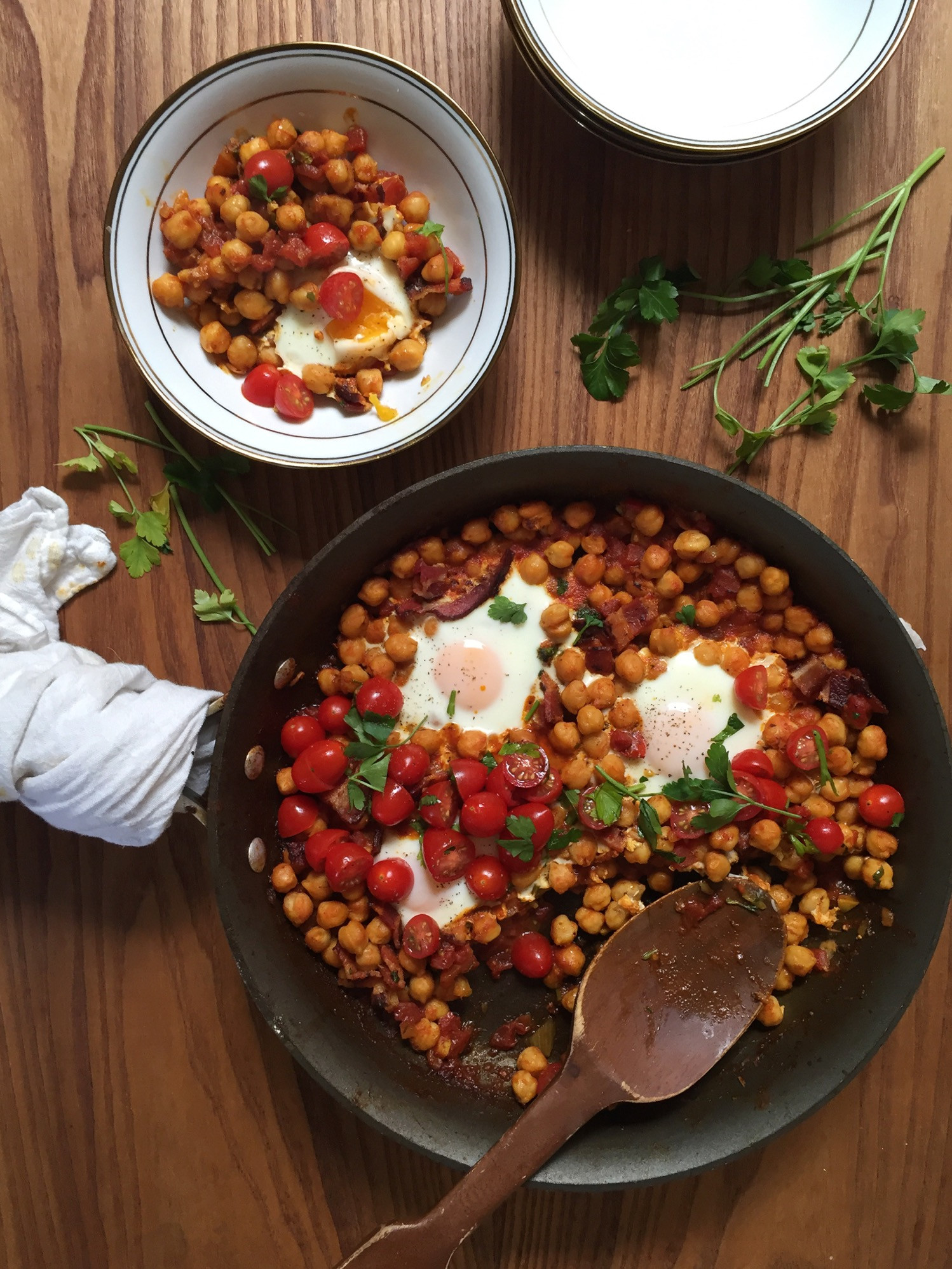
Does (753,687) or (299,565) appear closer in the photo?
(753,687)

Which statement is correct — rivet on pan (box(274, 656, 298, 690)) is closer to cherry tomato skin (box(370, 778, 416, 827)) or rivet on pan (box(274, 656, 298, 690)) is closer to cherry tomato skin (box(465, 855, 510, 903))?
cherry tomato skin (box(370, 778, 416, 827))

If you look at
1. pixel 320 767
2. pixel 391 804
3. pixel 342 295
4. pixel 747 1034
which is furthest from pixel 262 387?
pixel 747 1034

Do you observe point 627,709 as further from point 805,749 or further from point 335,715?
point 335,715

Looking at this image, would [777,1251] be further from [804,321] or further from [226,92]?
[226,92]

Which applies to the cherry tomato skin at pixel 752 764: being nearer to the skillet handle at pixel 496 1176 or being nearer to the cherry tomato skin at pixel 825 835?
the cherry tomato skin at pixel 825 835

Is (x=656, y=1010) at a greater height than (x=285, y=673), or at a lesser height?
lesser

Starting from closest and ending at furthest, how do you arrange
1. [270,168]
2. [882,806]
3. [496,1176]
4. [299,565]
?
[496,1176], [270,168], [882,806], [299,565]

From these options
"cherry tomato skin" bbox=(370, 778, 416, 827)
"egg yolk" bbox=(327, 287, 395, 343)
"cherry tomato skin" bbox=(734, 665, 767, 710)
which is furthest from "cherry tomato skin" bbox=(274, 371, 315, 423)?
"cherry tomato skin" bbox=(734, 665, 767, 710)
